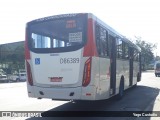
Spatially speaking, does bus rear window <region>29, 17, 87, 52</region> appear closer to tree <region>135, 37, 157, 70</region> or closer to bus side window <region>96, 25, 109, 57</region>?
bus side window <region>96, 25, 109, 57</region>

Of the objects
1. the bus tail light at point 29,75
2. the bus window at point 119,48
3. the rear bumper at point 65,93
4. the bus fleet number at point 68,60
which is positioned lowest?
the rear bumper at point 65,93

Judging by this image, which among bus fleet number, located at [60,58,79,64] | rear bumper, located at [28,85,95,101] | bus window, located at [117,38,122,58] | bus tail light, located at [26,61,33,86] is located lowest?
rear bumper, located at [28,85,95,101]

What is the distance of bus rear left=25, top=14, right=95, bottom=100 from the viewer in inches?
366

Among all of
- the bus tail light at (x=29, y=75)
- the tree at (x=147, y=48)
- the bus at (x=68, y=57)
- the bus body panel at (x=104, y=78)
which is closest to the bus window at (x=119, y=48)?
the bus body panel at (x=104, y=78)

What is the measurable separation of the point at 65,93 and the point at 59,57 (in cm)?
125

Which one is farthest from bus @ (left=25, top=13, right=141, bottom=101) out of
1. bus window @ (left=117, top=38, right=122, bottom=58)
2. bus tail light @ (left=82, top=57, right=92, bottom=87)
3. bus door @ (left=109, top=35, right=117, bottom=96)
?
bus window @ (left=117, top=38, right=122, bottom=58)

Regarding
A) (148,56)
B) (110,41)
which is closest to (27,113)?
(110,41)

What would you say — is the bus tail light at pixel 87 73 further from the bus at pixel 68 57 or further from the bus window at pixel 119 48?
the bus window at pixel 119 48

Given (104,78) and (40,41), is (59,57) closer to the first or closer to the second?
(40,41)

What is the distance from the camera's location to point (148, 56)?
118m

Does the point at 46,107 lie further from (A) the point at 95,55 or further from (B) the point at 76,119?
(A) the point at 95,55

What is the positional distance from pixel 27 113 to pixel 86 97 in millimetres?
2623

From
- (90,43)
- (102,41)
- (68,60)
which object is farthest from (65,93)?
(102,41)

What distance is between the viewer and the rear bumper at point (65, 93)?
921cm
